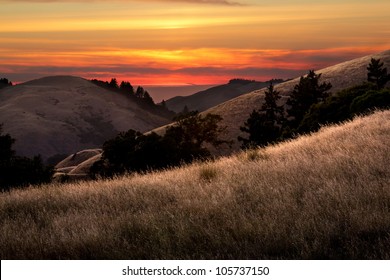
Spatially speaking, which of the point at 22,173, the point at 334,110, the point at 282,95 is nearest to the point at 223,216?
the point at 334,110

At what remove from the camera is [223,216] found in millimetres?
8508

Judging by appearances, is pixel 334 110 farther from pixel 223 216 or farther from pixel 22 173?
pixel 223 216

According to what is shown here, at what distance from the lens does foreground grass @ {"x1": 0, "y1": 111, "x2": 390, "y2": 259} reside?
720cm

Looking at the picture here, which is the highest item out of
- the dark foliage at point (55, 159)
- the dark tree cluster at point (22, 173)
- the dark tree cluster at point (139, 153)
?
the dark tree cluster at point (139, 153)

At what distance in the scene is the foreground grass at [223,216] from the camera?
7203mm

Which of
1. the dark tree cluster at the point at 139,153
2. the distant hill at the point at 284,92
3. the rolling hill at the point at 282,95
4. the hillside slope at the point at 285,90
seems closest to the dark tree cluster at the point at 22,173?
the dark tree cluster at the point at 139,153

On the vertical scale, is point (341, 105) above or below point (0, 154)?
above

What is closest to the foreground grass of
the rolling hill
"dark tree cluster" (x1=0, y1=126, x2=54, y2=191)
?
"dark tree cluster" (x1=0, y1=126, x2=54, y2=191)

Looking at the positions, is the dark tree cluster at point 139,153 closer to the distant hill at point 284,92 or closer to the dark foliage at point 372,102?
the dark foliage at point 372,102

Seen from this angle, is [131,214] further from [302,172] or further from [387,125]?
[387,125]

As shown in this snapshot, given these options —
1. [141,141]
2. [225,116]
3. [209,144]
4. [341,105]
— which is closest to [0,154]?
[141,141]

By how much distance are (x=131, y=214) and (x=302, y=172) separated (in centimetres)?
403

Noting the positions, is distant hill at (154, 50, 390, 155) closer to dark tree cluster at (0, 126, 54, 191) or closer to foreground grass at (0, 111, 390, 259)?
dark tree cluster at (0, 126, 54, 191)

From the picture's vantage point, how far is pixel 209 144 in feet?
301
